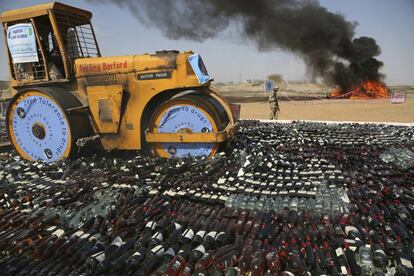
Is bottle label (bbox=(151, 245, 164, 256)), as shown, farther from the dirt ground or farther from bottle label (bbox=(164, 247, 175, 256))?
the dirt ground

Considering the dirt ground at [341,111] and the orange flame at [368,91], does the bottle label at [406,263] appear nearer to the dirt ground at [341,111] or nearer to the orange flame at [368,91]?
the dirt ground at [341,111]

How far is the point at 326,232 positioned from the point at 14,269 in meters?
3.71

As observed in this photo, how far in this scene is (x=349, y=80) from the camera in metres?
44.9

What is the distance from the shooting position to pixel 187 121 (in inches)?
296

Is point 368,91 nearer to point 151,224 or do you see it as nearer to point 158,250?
point 151,224

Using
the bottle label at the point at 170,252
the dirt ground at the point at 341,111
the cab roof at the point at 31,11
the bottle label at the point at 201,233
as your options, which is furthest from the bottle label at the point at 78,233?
the dirt ground at the point at 341,111

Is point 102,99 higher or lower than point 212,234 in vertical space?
higher

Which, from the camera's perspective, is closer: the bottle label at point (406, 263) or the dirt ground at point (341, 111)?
the bottle label at point (406, 263)

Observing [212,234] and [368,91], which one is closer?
[212,234]

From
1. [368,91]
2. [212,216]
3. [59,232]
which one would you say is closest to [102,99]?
[59,232]

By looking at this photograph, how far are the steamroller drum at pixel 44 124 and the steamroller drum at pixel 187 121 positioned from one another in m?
1.94

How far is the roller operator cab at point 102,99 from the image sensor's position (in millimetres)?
7504

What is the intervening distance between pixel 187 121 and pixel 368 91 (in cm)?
4074

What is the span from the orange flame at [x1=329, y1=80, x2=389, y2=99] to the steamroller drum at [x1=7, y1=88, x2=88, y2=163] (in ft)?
124
